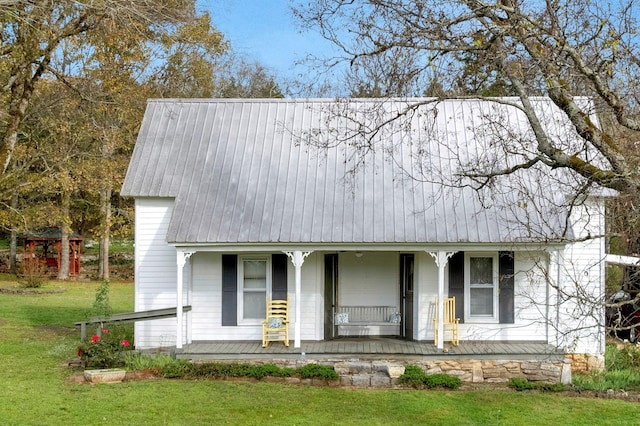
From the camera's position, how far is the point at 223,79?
127ft

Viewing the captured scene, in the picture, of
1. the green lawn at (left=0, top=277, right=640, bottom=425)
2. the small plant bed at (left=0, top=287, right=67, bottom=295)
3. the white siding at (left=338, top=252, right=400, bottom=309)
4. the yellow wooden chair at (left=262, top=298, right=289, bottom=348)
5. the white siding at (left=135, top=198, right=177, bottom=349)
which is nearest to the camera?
the green lawn at (left=0, top=277, right=640, bottom=425)

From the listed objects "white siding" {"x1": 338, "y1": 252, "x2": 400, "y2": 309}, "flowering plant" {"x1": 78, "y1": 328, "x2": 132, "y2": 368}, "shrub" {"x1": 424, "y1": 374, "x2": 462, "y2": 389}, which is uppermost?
A: "white siding" {"x1": 338, "y1": 252, "x2": 400, "y2": 309}

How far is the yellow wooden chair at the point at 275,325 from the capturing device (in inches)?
556

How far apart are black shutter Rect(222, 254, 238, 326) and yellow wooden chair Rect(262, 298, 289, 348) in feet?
2.76

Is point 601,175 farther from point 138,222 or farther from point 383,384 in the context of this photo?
point 138,222

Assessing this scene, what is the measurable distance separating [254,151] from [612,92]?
10.2 metres

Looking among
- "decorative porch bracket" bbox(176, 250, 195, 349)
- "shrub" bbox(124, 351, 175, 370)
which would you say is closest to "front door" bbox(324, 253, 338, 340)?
"decorative porch bracket" bbox(176, 250, 195, 349)

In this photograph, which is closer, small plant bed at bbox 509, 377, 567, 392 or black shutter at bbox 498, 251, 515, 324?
small plant bed at bbox 509, 377, 567, 392

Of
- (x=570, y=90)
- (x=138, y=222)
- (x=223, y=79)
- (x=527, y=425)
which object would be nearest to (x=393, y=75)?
(x=570, y=90)

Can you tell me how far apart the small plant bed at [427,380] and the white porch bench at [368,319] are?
221cm

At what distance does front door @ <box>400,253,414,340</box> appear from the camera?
15.1 meters

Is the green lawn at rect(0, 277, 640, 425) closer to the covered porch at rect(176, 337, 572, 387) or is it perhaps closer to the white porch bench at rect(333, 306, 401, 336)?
the covered porch at rect(176, 337, 572, 387)

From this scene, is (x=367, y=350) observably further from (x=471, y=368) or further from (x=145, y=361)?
(x=145, y=361)

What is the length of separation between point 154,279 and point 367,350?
512 cm
